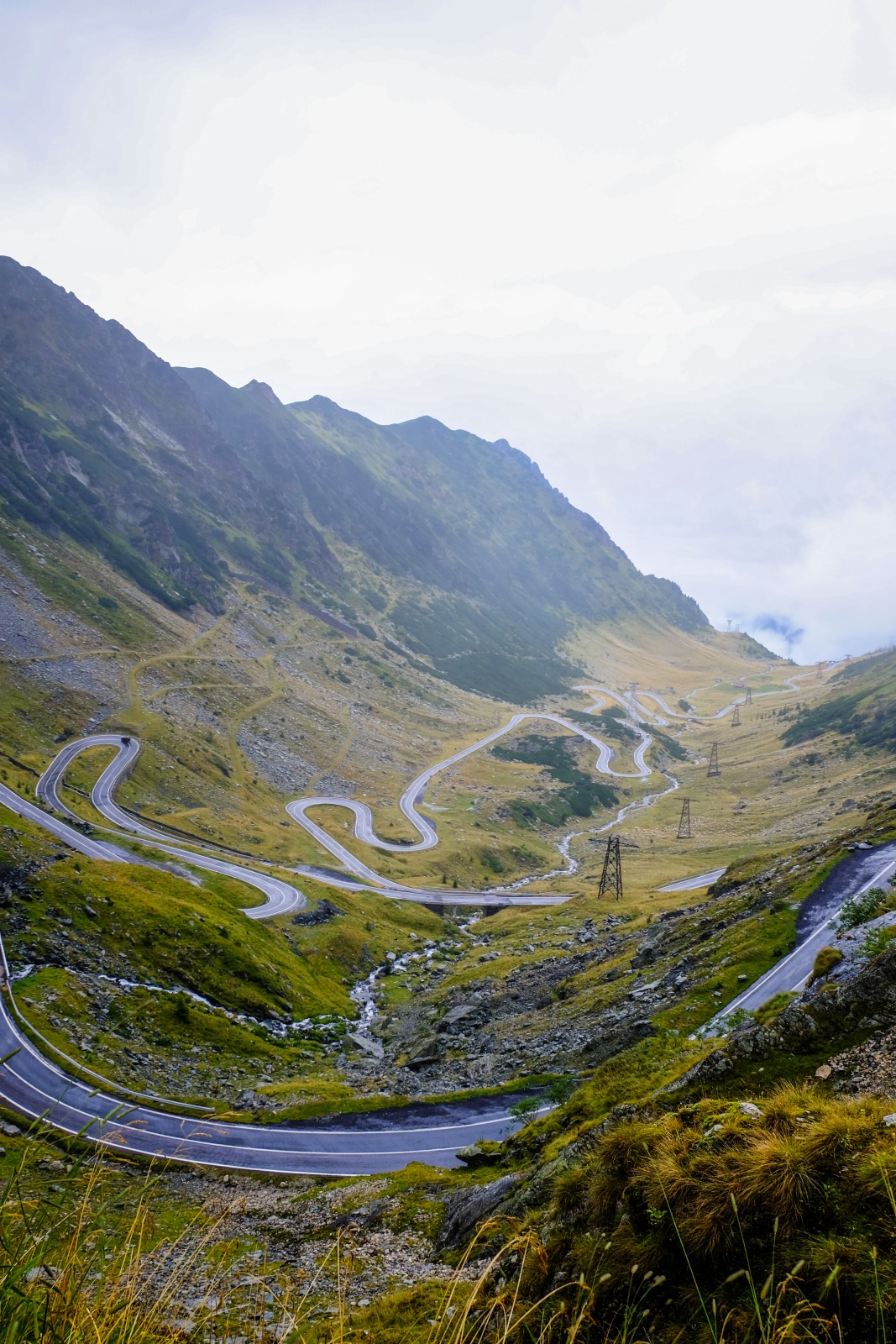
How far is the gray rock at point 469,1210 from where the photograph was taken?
20828 mm

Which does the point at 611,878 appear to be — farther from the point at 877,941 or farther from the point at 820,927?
the point at 877,941

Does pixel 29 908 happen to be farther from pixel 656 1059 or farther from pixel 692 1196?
pixel 692 1196

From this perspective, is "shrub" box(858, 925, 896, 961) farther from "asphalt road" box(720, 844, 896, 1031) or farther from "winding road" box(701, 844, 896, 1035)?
"asphalt road" box(720, 844, 896, 1031)

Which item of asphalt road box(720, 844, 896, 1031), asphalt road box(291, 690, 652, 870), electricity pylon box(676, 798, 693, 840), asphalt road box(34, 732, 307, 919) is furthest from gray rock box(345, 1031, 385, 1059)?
electricity pylon box(676, 798, 693, 840)

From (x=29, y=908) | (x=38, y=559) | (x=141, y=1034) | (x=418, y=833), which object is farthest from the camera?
(x=38, y=559)

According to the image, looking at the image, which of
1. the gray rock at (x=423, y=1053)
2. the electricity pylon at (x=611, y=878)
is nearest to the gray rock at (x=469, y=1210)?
the gray rock at (x=423, y=1053)

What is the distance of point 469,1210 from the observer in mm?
22312

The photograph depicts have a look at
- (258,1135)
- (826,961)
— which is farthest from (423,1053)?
(826,961)

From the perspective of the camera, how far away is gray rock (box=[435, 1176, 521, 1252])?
68.3 feet

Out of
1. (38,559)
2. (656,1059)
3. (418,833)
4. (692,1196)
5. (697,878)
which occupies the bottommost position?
(418,833)

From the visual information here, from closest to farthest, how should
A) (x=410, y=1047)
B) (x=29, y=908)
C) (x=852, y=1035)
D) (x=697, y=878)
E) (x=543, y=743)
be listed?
(x=852, y=1035), (x=29, y=908), (x=410, y=1047), (x=697, y=878), (x=543, y=743)

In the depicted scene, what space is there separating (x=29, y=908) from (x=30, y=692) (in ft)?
222

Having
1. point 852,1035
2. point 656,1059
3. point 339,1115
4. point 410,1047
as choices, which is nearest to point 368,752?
point 410,1047

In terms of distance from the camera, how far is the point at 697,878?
95688 mm
